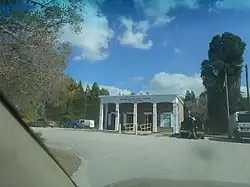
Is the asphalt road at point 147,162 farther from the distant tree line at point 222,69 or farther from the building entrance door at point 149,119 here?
the building entrance door at point 149,119

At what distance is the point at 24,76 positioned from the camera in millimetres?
5160

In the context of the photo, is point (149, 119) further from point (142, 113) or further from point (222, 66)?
point (222, 66)

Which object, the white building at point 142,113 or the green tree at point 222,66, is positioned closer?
the green tree at point 222,66

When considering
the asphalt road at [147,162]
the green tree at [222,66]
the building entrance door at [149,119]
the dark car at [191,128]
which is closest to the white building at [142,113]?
the building entrance door at [149,119]

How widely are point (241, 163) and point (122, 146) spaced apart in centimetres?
301

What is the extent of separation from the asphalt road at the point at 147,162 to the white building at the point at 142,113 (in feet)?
2.97

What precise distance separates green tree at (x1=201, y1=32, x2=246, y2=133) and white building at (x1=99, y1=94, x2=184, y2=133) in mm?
1518

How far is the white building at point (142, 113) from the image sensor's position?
8.82 metres

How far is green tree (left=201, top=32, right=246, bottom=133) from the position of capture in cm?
517

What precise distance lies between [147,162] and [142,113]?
4.49m

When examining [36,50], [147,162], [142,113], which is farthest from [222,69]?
[142,113]

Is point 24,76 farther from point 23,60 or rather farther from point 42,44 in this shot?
point 42,44

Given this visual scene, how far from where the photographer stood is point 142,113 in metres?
11.5

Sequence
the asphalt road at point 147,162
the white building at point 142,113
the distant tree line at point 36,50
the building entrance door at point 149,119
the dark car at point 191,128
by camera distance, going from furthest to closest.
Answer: the building entrance door at point 149,119, the white building at point 142,113, the dark car at point 191,128, the asphalt road at point 147,162, the distant tree line at point 36,50
